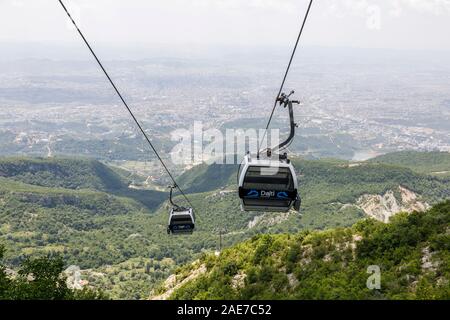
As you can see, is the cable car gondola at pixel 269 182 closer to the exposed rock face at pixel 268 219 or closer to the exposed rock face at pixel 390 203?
the exposed rock face at pixel 390 203

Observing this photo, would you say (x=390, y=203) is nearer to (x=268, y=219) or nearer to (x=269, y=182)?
(x=268, y=219)

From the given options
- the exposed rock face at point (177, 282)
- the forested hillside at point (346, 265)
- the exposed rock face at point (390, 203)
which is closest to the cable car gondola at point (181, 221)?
the forested hillside at point (346, 265)

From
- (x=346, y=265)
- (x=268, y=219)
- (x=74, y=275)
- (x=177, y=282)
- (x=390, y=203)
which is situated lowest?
(x=74, y=275)

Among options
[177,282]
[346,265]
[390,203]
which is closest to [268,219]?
[390,203]
